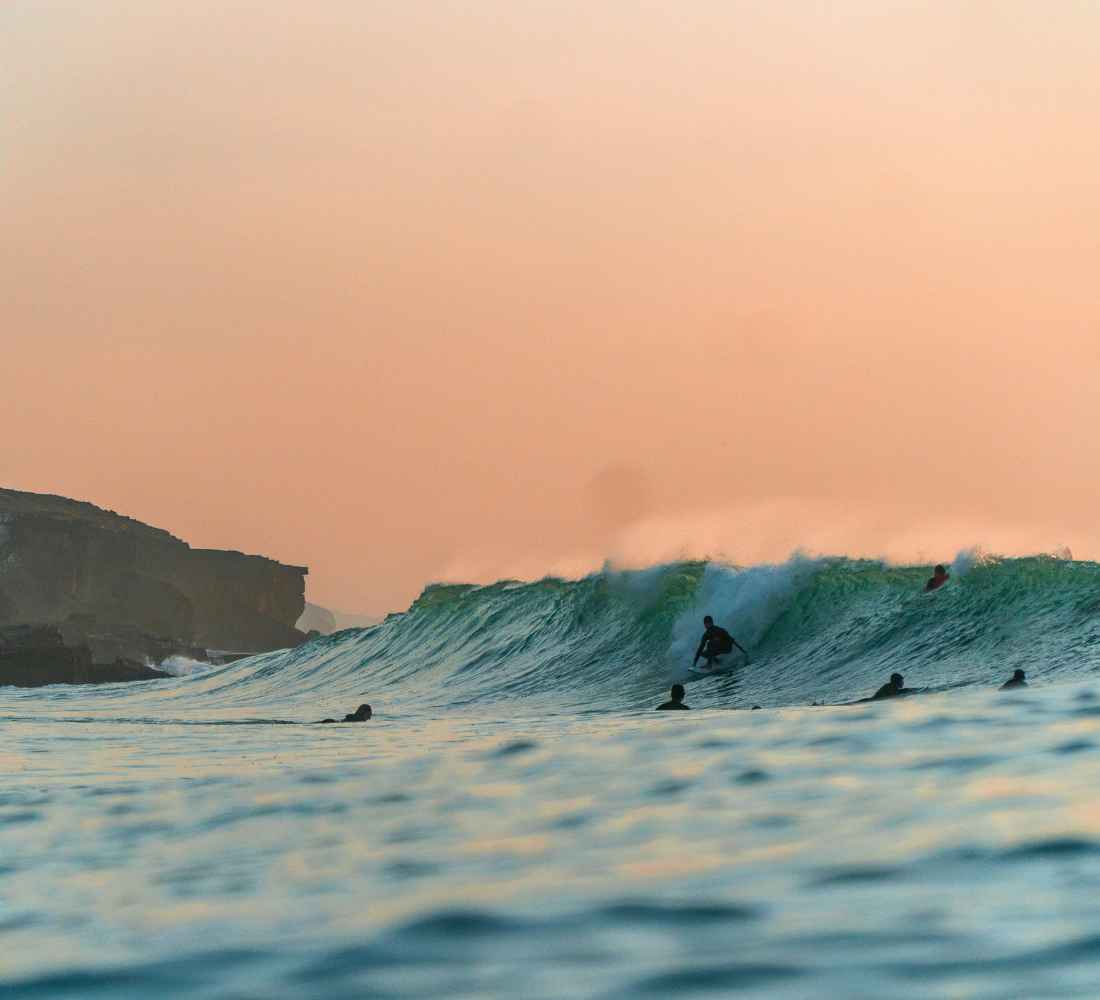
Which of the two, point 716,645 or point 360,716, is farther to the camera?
point 716,645

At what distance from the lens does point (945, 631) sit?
23.1m

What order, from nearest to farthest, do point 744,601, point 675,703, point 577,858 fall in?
1. point 577,858
2. point 675,703
3. point 744,601

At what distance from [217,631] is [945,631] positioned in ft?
391

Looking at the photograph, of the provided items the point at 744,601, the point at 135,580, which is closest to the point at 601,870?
the point at 744,601

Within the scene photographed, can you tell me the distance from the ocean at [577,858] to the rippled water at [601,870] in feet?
0.06

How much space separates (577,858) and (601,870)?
30 centimetres

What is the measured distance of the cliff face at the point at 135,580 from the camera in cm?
12700

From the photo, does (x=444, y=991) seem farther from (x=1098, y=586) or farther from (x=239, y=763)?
(x=1098, y=586)

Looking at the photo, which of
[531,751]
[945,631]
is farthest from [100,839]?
[945,631]

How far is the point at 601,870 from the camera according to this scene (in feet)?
19.3

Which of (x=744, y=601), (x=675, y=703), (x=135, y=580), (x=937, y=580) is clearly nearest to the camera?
(x=675, y=703)

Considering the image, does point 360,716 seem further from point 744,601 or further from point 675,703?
point 744,601

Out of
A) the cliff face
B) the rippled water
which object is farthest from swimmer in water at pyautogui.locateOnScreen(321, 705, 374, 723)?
the cliff face

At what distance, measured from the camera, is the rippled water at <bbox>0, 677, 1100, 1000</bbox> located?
14.4 feet
